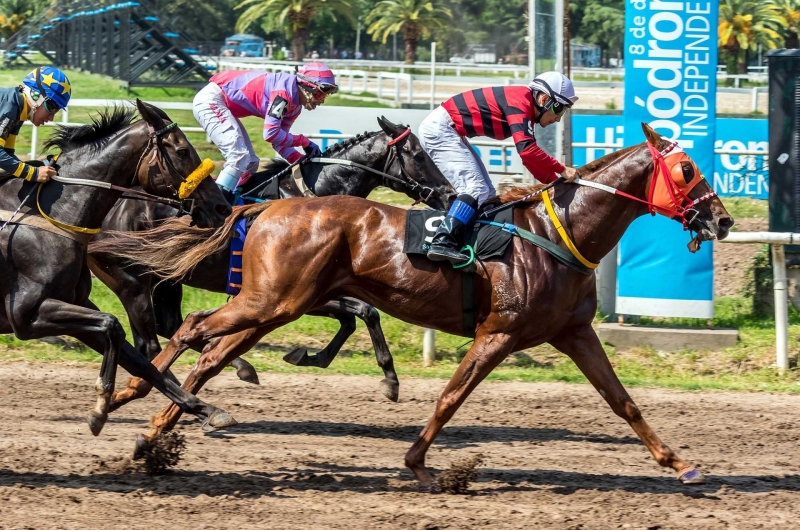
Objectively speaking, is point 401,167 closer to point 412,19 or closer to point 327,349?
point 327,349

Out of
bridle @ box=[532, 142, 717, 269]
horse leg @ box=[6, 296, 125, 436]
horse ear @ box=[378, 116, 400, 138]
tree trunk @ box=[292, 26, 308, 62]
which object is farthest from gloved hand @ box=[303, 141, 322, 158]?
tree trunk @ box=[292, 26, 308, 62]

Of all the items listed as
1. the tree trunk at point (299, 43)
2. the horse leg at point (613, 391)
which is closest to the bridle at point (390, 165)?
the horse leg at point (613, 391)

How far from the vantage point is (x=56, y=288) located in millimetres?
5383

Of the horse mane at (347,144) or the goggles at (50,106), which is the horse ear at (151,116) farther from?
the horse mane at (347,144)

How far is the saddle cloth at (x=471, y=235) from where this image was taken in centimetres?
543

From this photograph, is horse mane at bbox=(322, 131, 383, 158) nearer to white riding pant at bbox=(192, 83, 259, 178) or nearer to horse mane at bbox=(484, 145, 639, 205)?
white riding pant at bbox=(192, 83, 259, 178)

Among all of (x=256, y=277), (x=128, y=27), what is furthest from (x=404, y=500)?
(x=128, y=27)

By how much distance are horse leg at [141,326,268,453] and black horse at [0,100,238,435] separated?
0.20 metres

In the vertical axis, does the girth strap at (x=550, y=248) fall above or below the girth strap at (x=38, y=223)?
below

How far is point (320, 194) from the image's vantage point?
23.9 ft

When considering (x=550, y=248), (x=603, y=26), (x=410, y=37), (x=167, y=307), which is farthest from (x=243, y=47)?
(x=550, y=248)

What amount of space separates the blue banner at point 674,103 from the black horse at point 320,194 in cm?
237

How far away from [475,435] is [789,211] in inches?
144

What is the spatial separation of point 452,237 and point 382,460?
1392 millimetres
